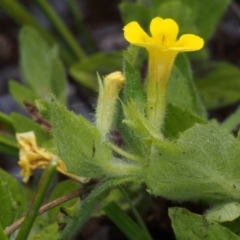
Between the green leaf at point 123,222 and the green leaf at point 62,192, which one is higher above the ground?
the green leaf at point 62,192

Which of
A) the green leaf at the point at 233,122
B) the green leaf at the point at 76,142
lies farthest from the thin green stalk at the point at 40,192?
the green leaf at the point at 233,122

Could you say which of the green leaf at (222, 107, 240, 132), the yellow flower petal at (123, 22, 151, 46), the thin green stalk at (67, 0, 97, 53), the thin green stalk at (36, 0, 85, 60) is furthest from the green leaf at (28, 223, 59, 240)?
the thin green stalk at (67, 0, 97, 53)

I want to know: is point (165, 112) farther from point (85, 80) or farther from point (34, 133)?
point (85, 80)

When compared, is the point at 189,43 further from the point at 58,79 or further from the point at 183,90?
the point at 58,79

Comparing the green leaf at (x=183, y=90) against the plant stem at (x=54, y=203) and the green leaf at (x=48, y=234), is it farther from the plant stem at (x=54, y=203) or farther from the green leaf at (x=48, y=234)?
the green leaf at (x=48, y=234)

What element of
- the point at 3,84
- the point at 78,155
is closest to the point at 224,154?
the point at 78,155

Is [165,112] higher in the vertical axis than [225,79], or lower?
higher
